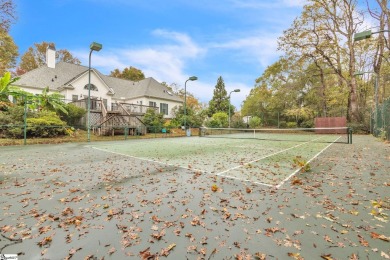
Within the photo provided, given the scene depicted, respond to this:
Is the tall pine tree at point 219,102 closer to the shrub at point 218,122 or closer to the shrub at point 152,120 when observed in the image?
the shrub at point 218,122

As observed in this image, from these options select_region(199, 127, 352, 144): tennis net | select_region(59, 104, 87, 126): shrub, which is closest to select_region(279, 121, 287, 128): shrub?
select_region(199, 127, 352, 144): tennis net

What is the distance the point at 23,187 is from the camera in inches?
163

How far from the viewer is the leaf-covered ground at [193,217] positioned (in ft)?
6.89

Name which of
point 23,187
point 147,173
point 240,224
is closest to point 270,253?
point 240,224

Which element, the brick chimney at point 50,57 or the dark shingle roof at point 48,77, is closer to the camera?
the dark shingle roof at point 48,77

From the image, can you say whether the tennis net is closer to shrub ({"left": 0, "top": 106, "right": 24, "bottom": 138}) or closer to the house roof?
the house roof

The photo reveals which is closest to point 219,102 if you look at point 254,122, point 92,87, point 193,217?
point 254,122

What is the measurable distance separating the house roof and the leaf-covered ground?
22448mm

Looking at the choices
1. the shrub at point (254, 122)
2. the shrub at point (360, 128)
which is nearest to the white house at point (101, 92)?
the shrub at point (254, 122)

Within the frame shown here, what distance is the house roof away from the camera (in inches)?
876

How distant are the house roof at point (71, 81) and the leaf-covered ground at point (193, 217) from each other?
22.4m

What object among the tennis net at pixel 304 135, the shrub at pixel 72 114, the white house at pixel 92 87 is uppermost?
the white house at pixel 92 87

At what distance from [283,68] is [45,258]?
118 feet

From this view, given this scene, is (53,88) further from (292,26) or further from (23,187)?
(292,26)
